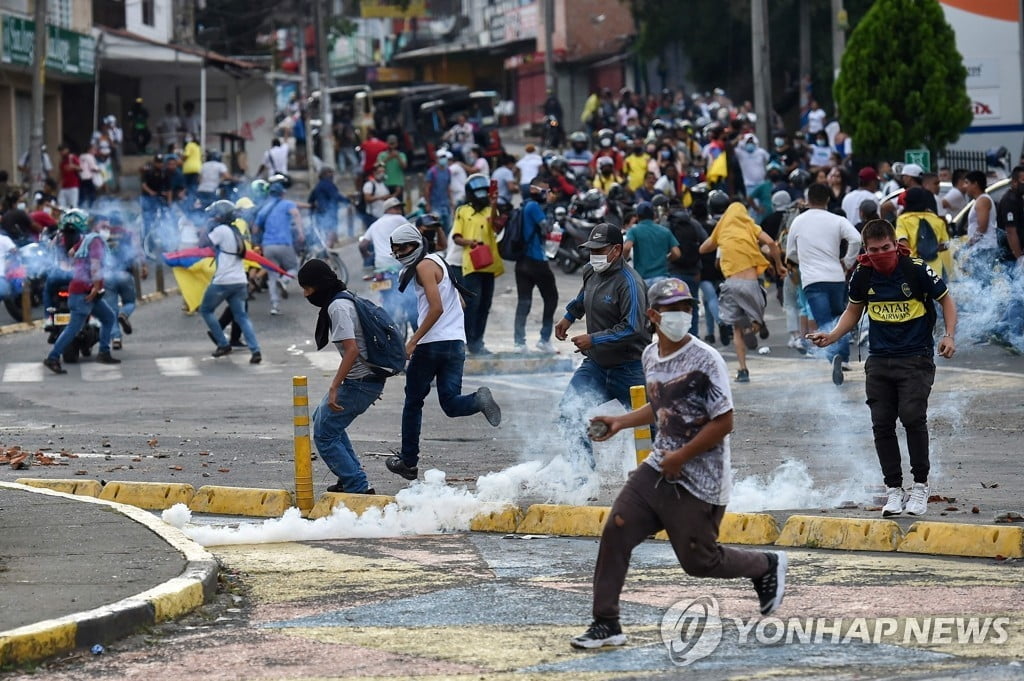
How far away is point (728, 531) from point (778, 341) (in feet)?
36.2

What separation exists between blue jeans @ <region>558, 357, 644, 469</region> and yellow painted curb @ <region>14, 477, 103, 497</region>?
3187mm

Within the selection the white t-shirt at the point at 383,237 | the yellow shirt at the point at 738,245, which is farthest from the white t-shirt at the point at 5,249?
the yellow shirt at the point at 738,245

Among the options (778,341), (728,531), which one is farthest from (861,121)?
(728,531)

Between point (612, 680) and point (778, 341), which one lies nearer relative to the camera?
point (612, 680)

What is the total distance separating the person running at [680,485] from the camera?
23.5 ft

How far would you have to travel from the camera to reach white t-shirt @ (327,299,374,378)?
1080cm

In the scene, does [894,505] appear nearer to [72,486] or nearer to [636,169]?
[72,486]

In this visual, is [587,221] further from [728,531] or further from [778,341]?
[728,531]

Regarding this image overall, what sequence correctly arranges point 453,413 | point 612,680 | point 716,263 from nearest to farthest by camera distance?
point 612,680 < point 453,413 < point 716,263

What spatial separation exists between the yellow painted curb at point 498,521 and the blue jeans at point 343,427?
3.21 ft

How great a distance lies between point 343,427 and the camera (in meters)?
11.1

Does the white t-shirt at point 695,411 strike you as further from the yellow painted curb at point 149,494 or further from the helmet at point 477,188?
the helmet at point 477,188

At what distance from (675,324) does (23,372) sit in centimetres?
1424

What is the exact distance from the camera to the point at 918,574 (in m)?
8.59
